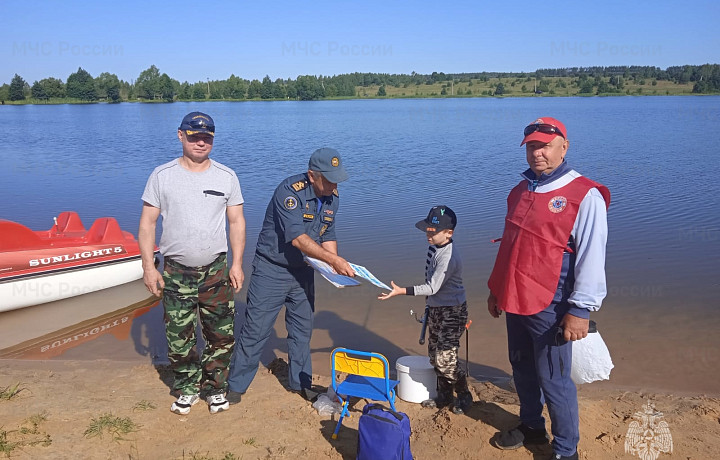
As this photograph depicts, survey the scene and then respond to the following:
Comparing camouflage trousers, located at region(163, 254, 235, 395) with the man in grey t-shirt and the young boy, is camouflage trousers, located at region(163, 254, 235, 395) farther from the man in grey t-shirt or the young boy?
the young boy

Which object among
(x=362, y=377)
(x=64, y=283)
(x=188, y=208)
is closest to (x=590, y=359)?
(x=362, y=377)

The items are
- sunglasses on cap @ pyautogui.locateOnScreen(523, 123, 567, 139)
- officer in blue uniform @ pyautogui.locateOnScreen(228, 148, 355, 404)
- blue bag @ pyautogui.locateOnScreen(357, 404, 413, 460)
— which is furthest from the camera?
officer in blue uniform @ pyautogui.locateOnScreen(228, 148, 355, 404)

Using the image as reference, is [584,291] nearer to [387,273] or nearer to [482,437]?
[482,437]

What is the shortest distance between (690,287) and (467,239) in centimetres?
396

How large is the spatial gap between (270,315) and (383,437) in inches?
62.4

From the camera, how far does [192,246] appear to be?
14.9 feet

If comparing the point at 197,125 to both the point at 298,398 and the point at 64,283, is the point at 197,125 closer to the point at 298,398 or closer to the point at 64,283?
the point at 298,398

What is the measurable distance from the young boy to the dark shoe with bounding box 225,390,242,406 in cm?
156

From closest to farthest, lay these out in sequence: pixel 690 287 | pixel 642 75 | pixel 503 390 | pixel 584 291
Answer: pixel 584 291
pixel 503 390
pixel 690 287
pixel 642 75

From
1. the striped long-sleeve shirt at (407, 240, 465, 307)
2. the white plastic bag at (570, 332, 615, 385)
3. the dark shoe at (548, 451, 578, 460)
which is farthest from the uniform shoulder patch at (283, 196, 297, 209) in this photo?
the dark shoe at (548, 451, 578, 460)

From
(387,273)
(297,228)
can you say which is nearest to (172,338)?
(297,228)

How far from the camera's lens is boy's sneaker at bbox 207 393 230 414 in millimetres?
4922

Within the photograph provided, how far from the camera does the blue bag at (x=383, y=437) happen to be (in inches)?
155

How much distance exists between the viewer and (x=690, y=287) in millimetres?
9008
